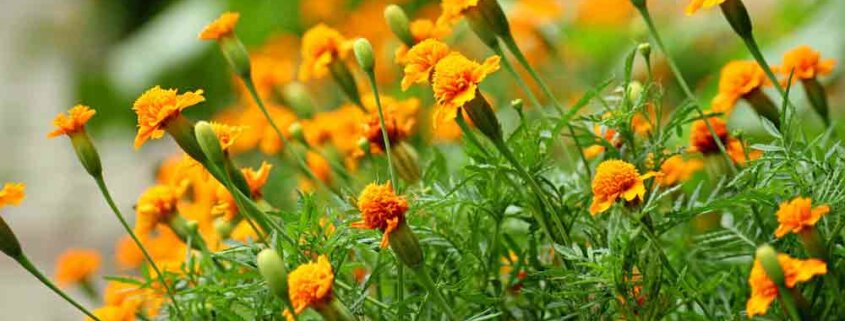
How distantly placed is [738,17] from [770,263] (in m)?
0.19

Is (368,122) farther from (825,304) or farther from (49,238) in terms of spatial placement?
(49,238)

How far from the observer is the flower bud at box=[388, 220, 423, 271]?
53 centimetres

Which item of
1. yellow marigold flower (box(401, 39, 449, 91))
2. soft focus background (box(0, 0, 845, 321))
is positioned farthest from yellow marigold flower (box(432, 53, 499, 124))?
soft focus background (box(0, 0, 845, 321))

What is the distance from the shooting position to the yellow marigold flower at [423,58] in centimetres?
57

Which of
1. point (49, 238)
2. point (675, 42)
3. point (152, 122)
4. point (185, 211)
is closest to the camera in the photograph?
point (152, 122)

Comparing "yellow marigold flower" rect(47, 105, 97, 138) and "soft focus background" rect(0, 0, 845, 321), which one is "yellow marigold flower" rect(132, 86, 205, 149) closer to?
"yellow marigold flower" rect(47, 105, 97, 138)

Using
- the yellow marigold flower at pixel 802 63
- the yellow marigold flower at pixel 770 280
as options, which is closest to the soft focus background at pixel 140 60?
the yellow marigold flower at pixel 802 63

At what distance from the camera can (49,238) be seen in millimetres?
2740

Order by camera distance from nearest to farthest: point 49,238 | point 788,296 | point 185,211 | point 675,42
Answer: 1. point 788,296
2. point 185,211
3. point 675,42
4. point 49,238

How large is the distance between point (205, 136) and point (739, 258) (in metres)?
0.30

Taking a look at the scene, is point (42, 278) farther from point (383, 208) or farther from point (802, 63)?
point (802, 63)

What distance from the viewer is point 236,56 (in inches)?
27.4

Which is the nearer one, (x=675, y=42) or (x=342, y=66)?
(x=342, y=66)

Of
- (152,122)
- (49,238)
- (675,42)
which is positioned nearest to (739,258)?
(152,122)
